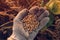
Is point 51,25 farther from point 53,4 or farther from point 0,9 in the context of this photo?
point 0,9

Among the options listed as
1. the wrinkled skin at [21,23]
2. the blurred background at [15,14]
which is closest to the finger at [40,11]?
→ the wrinkled skin at [21,23]

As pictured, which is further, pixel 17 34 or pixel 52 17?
pixel 52 17

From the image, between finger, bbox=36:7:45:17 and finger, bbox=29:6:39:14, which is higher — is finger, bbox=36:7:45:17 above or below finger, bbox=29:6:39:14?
below

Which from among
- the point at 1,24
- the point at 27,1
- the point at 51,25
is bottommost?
the point at 51,25

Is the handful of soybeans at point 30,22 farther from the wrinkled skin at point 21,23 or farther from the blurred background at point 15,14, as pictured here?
the blurred background at point 15,14

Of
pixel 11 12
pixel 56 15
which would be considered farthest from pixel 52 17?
pixel 11 12

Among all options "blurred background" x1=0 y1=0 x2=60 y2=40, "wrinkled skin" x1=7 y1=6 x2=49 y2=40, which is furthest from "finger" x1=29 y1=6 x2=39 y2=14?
"blurred background" x1=0 y1=0 x2=60 y2=40

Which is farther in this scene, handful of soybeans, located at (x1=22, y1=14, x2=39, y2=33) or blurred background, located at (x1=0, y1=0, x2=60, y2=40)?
blurred background, located at (x1=0, y1=0, x2=60, y2=40)

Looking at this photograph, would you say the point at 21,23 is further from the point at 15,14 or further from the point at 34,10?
the point at 15,14

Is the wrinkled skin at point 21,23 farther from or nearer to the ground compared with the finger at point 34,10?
nearer to the ground

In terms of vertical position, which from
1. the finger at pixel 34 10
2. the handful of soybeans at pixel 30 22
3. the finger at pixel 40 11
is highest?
the finger at pixel 34 10

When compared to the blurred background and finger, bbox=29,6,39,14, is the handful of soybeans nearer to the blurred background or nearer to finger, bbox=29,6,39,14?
finger, bbox=29,6,39,14
